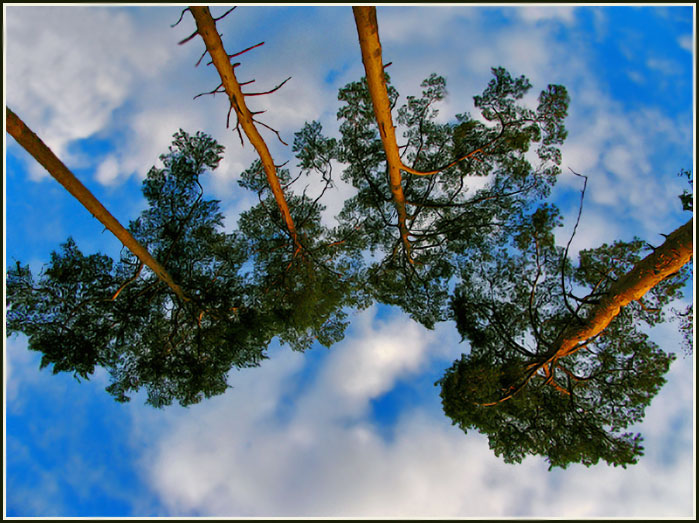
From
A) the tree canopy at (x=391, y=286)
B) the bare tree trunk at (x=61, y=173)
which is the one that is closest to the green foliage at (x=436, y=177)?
the tree canopy at (x=391, y=286)

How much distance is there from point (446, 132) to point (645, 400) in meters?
6.31

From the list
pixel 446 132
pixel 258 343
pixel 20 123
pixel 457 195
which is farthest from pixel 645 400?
pixel 20 123

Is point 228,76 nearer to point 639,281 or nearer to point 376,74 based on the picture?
point 376,74

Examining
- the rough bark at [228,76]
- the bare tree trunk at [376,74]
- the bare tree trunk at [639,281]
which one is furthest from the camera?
the bare tree trunk at [639,281]

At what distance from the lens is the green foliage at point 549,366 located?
5840 millimetres

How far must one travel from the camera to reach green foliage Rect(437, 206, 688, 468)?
584cm

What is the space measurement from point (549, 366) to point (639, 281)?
212 centimetres

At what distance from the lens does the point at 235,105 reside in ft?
15.1

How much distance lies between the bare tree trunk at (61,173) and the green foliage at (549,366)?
6.05 metres

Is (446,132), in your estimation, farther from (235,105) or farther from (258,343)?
(258,343)

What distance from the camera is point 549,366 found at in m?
6.21

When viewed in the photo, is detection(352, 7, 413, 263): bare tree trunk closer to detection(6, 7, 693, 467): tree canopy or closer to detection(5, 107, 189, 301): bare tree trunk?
detection(6, 7, 693, 467): tree canopy

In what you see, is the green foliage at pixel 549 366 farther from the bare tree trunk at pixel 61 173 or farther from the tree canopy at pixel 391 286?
the bare tree trunk at pixel 61 173

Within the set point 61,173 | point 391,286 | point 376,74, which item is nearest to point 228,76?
point 376,74
